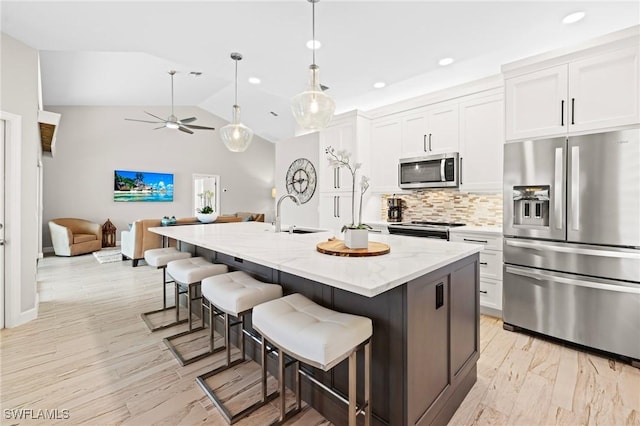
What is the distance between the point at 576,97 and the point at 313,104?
2.16m

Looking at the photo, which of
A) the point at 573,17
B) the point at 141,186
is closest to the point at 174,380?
the point at 573,17

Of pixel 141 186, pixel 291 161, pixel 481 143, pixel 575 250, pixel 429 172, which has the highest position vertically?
pixel 291 161

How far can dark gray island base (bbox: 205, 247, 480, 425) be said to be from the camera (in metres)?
1.36

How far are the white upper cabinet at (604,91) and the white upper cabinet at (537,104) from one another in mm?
67

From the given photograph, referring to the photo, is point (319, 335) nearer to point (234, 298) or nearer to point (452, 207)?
point (234, 298)

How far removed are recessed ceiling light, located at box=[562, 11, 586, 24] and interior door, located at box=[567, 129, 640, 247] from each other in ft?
3.10

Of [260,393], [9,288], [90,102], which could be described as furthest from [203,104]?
[260,393]

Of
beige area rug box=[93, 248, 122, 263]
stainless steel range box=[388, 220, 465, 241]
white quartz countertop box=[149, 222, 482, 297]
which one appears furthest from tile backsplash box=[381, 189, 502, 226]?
beige area rug box=[93, 248, 122, 263]

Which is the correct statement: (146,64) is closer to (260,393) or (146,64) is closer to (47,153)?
(47,153)

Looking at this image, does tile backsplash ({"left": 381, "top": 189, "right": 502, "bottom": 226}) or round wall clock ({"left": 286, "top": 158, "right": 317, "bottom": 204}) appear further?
round wall clock ({"left": 286, "top": 158, "right": 317, "bottom": 204})

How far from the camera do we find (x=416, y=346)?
139 centimetres

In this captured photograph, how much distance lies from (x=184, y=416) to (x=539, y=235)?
2955 mm

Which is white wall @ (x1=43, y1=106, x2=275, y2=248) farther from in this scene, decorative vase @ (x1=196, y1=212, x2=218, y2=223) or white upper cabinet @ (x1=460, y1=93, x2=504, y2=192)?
white upper cabinet @ (x1=460, y1=93, x2=504, y2=192)

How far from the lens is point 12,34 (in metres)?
2.70
